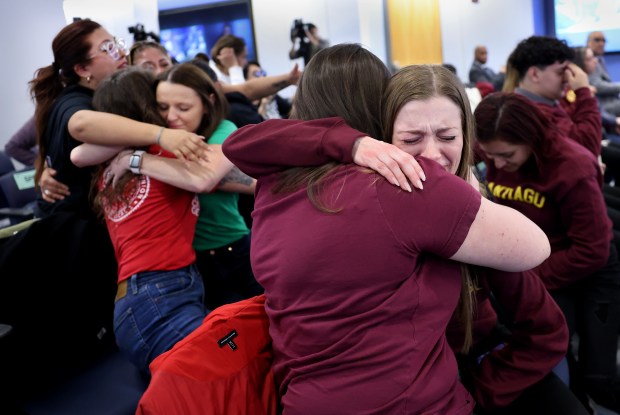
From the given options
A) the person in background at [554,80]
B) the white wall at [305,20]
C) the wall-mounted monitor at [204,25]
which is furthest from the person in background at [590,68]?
the wall-mounted monitor at [204,25]

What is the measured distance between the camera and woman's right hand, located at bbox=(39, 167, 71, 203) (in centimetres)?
198

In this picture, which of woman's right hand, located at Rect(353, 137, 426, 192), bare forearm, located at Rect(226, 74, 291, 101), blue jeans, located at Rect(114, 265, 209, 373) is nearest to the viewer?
woman's right hand, located at Rect(353, 137, 426, 192)

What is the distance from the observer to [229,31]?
9547 mm

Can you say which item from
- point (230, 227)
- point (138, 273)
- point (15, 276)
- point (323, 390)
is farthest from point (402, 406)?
point (15, 276)

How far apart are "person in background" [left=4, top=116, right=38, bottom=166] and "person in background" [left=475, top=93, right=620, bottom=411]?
327 centimetres

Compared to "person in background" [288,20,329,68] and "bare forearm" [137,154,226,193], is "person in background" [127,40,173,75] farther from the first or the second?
"person in background" [288,20,329,68]

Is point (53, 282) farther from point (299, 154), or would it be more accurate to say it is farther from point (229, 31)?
point (229, 31)

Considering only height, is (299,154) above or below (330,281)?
above

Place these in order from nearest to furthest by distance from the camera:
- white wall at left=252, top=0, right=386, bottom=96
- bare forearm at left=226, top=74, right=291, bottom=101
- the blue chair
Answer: bare forearm at left=226, top=74, right=291, bottom=101, the blue chair, white wall at left=252, top=0, right=386, bottom=96

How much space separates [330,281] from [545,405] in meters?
0.62

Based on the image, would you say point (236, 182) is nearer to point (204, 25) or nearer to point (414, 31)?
point (204, 25)

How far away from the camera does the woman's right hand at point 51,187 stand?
1980 mm

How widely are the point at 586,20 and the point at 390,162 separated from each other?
10.3 metres

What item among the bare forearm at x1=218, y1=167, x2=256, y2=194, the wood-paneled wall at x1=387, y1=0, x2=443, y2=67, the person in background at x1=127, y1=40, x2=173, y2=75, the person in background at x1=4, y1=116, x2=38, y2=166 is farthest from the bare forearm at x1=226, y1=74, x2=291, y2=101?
the wood-paneled wall at x1=387, y1=0, x2=443, y2=67
